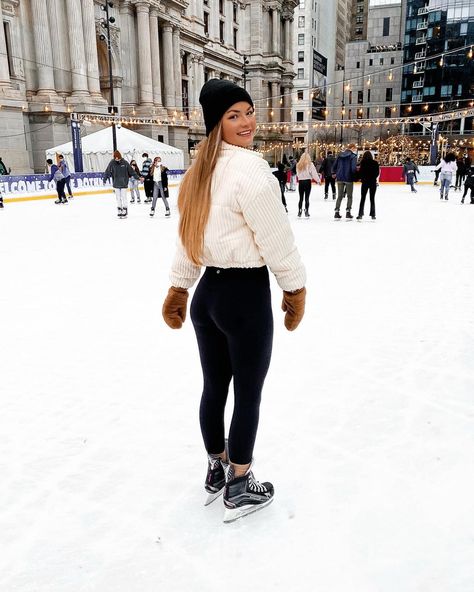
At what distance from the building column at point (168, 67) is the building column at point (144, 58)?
3492mm

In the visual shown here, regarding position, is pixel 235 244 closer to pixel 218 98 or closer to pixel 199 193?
pixel 199 193

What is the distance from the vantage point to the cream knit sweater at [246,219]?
1660mm

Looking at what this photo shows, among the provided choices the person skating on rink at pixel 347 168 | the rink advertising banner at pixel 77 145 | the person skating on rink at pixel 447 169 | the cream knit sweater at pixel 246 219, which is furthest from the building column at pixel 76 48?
the cream knit sweater at pixel 246 219

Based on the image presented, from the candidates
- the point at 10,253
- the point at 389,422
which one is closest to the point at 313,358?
the point at 389,422

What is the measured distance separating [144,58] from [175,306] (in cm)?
3886

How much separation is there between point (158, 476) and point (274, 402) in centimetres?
94

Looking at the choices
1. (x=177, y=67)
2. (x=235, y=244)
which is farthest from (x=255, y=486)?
(x=177, y=67)

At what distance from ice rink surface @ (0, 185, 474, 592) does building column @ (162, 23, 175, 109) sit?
38257 mm

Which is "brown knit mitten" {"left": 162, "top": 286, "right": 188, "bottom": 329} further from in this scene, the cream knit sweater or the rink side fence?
the rink side fence

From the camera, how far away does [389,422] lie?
2.75 metres

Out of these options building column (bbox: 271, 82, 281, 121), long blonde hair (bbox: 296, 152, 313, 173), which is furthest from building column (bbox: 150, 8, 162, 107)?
long blonde hair (bbox: 296, 152, 313, 173)

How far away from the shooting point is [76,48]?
29.3 meters

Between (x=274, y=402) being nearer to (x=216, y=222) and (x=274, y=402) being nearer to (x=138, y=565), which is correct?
(x=138, y=565)

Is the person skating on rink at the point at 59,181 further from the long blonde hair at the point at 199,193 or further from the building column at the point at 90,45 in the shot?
the building column at the point at 90,45
